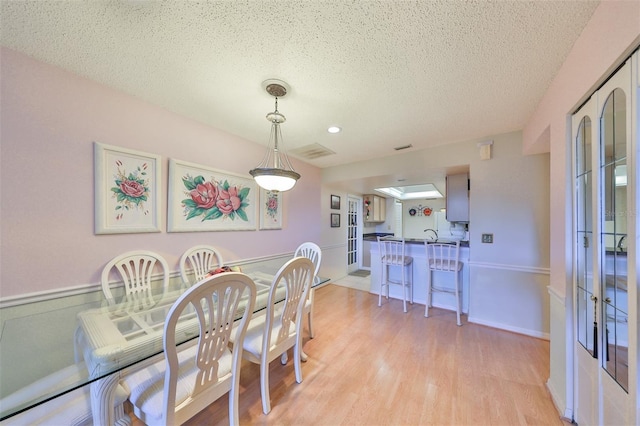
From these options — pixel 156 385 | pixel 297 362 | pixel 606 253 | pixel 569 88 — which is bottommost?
pixel 297 362

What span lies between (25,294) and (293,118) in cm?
243

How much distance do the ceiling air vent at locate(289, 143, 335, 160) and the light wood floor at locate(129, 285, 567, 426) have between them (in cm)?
238

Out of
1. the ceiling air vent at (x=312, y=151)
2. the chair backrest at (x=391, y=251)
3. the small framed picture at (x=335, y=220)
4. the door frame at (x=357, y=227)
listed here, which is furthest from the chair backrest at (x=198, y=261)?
the door frame at (x=357, y=227)

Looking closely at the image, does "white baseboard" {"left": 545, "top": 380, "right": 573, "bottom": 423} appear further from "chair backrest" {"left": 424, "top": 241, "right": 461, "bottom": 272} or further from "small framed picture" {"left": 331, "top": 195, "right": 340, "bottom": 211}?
"small framed picture" {"left": 331, "top": 195, "right": 340, "bottom": 211}

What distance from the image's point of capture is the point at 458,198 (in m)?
3.19

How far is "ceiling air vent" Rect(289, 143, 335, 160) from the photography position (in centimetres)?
311

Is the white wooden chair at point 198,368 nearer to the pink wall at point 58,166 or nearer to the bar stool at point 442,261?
the pink wall at point 58,166

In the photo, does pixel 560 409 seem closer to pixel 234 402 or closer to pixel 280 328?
pixel 280 328

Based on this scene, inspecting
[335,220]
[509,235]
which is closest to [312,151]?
[335,220]

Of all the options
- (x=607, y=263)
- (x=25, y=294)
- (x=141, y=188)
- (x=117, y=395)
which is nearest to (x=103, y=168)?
(x=141, y=188)

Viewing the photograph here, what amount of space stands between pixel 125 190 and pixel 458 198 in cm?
398

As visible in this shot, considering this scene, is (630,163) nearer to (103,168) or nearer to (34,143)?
(103,168)

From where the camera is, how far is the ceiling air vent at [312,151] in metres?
3.11

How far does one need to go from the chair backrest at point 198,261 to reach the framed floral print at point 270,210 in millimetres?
786
